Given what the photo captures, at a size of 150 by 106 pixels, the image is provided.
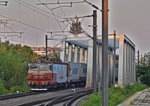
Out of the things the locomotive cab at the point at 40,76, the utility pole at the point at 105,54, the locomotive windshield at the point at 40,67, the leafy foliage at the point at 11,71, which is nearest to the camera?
the utility pole at the point at 105,54

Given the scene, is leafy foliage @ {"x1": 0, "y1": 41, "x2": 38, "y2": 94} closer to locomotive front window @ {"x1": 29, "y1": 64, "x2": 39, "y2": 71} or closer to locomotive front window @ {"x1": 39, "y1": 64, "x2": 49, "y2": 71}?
locomotive front window @ {"x1": 29, "y1": 64, "x2": 39, "y2": 71}

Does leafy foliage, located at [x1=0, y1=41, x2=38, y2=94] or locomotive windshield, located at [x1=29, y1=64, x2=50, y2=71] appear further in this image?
leafy foliage, located at [x1=0, y1=41, x2=38, y2=94]

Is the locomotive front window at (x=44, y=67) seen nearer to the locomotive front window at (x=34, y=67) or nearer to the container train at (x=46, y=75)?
the container train at (x=46, y=75)

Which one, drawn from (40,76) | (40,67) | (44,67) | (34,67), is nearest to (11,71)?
(34,67)

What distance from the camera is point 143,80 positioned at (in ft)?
258

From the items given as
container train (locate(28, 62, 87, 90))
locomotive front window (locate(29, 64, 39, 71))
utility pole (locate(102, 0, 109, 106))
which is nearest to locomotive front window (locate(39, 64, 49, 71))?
container train (locate(28, 62, 87, 90))

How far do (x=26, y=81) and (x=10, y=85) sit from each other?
216cm

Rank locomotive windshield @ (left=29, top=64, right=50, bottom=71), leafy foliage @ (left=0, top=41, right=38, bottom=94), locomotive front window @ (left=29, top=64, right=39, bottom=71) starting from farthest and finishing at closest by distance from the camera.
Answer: leafy foliage @ (left=0, top=41, right=38, bottom=94) < locomotive front window @ (left=29, top=64, right=39, bottom=71) < locomotive windshield @ (left=29, top=64, right=50, bottom=71)

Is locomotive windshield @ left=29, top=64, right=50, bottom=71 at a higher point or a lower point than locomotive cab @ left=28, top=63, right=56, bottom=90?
higher

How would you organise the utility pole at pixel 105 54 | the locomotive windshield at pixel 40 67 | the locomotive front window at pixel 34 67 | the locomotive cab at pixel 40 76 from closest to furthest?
1. the utility pole at pixel 105 54
2. the locomotive cab at pixel 40 76
3. the locomotive windshield at pixel 40 67
4. the locomotive front window at pixel 34 67

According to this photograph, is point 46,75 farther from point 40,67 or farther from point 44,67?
point 40,67

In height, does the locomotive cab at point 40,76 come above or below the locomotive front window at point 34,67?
below

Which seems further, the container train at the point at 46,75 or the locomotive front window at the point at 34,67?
the locomotive front window at the point at 34,67

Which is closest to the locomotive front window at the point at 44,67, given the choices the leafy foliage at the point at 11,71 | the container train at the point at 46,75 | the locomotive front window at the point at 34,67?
the container train at the point at 46,75
